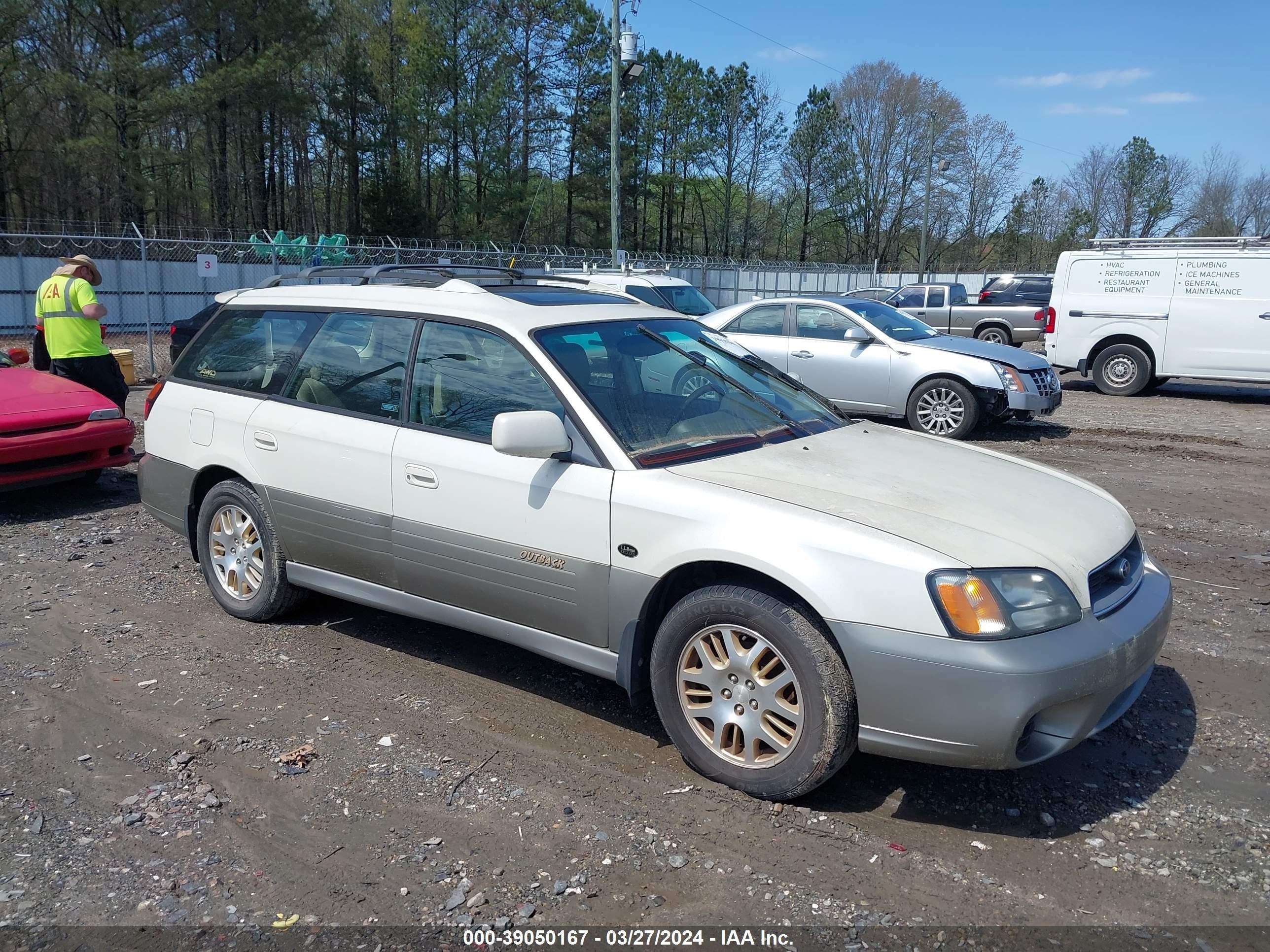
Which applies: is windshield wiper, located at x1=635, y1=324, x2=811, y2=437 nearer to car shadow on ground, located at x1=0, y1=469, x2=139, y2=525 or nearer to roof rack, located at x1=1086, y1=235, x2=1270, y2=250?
car shadow on ground, located at x1=0, y1=469, x2=139, y2=525

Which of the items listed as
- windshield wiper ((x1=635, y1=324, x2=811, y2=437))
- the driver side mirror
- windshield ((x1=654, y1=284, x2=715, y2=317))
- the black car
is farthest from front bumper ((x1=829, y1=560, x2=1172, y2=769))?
the black car

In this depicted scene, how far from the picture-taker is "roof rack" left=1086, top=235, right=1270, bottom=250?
1390 centimetres

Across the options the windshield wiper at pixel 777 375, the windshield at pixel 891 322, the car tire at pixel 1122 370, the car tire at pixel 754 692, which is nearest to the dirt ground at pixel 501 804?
the car tire at pixel 754 692

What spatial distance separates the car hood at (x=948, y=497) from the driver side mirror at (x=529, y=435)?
48cm

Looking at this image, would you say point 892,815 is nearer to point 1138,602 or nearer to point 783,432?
point 1138,602

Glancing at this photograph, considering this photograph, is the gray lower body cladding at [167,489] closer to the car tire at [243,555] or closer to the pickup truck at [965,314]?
the car tire at [243,555]

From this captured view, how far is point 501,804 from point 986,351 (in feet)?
31.3

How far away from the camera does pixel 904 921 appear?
9.20 ft

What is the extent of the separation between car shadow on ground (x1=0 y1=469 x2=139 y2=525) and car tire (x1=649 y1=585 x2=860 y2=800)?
595cm

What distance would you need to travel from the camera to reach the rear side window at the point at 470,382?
4.07m

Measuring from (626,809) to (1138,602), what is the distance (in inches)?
80.1

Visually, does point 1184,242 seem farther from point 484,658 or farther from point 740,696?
point 740,696

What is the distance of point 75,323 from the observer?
841 cm

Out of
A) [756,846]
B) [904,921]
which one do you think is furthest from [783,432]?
[904,921]
